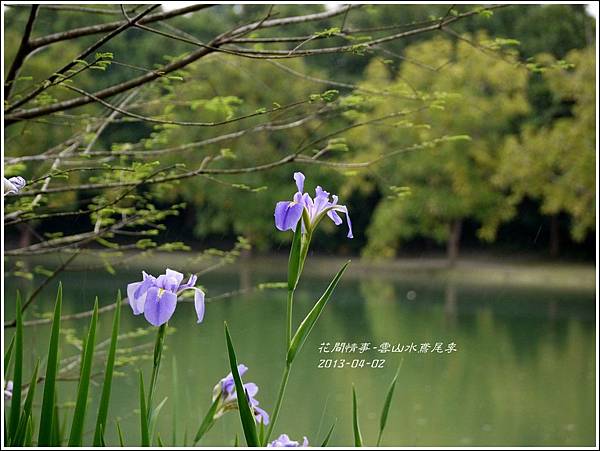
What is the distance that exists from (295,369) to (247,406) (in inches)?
17.7

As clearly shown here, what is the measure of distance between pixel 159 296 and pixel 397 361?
72cm

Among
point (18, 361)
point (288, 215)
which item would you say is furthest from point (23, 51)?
point (288, 215)

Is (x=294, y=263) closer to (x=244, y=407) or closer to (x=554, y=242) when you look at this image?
(x=244, y=407)

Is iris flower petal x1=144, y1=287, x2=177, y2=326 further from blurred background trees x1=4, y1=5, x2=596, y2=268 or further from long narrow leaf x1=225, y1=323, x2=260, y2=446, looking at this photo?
blurred background trees x1=4, y1=5, x2=596, y2=268

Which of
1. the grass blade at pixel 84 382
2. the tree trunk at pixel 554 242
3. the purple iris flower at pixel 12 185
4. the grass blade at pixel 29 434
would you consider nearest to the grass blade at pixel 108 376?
the grass blade at pixel 84 382

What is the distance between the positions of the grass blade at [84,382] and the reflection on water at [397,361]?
0.23 meters

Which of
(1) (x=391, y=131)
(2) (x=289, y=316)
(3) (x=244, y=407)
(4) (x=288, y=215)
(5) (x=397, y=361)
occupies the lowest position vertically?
(5) (x=397, y=361)

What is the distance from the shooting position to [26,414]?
115cm

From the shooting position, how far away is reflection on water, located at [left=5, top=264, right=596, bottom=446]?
168 centimetres

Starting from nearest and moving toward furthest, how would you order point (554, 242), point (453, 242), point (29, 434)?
point (29, 434), point (453, 242), point (554, 242)

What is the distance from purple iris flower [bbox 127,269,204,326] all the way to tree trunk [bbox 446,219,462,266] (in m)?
3.04

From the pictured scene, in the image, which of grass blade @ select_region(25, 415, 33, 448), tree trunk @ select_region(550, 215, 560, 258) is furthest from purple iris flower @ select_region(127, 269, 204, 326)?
tree trunk @ select_region(550, 215, 560, 258)

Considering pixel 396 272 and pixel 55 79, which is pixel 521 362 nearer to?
pixel 396 272

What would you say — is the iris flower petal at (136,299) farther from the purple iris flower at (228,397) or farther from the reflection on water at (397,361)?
the reflection on water at (397,361)
